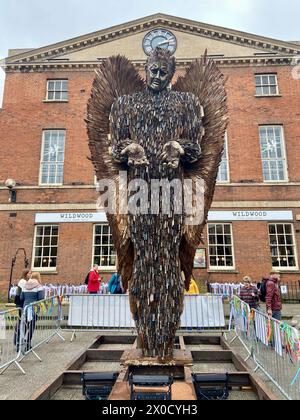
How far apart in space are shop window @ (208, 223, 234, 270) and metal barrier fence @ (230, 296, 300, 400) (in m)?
7.26

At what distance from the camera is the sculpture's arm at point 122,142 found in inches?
160

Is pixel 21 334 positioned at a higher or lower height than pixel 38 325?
higher

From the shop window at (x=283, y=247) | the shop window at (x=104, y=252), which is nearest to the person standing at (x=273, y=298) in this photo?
the shop window at (x=283, y=247)

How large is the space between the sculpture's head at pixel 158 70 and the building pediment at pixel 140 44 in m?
12.9

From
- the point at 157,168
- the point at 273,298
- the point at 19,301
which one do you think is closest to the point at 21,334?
the point at 19,301

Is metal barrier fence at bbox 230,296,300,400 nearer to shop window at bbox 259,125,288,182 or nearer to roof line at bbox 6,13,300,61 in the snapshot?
shop window at bbox 259,125,288,182

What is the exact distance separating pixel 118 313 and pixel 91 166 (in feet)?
29.3

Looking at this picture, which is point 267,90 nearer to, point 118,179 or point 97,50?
point 97,50

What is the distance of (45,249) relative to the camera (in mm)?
14297

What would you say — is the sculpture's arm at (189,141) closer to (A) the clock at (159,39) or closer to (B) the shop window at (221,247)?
(B) the shop window at (221,247)

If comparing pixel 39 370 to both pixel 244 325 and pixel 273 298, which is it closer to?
pixel 244 325

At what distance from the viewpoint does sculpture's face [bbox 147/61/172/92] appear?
14.6 feet

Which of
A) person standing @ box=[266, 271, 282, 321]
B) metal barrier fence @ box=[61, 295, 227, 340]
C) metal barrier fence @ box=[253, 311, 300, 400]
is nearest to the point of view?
metal barrier fence @ box=[253, 311, 300, 400]

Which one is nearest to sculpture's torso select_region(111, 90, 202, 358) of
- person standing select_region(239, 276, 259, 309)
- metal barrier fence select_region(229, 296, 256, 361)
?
metal barrier fence select_region(229, 296, 256, 361)
